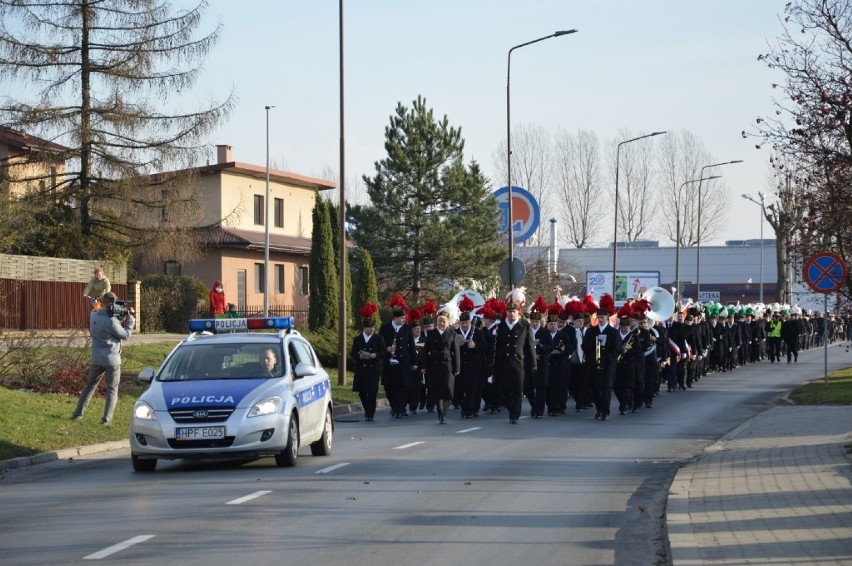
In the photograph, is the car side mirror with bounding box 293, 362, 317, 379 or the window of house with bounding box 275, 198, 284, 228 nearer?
the car side mirror with bounding box 293, 362, 317, 379

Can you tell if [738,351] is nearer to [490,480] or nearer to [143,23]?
[143,23]

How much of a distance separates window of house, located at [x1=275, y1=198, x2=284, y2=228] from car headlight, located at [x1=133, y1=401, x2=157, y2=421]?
46.4m

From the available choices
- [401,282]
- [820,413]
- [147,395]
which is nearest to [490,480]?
[147,395]

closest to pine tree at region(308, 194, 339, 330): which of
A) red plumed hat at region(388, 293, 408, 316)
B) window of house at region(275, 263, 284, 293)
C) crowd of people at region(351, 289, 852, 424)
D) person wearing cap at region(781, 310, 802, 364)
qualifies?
window of house at region(275, 263, 284, 293)

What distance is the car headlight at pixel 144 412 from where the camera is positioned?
14355mm

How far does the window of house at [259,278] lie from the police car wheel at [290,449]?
141 ft

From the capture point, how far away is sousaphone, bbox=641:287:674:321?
31.1 meters

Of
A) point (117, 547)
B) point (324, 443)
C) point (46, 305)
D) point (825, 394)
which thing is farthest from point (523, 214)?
point (117, 547)

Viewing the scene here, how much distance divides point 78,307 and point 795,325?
24820 millimetres

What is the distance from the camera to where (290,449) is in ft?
48.6

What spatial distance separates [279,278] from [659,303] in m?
30.6

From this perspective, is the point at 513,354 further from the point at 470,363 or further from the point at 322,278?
the point at 322,278

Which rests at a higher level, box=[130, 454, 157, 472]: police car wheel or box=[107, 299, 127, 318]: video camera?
box=[107, 299, 127, 318]: video camera

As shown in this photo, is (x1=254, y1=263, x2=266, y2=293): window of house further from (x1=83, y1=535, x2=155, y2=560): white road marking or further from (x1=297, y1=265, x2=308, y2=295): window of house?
(x1=83, y1=535, x2=155, y2=560): white road marking
